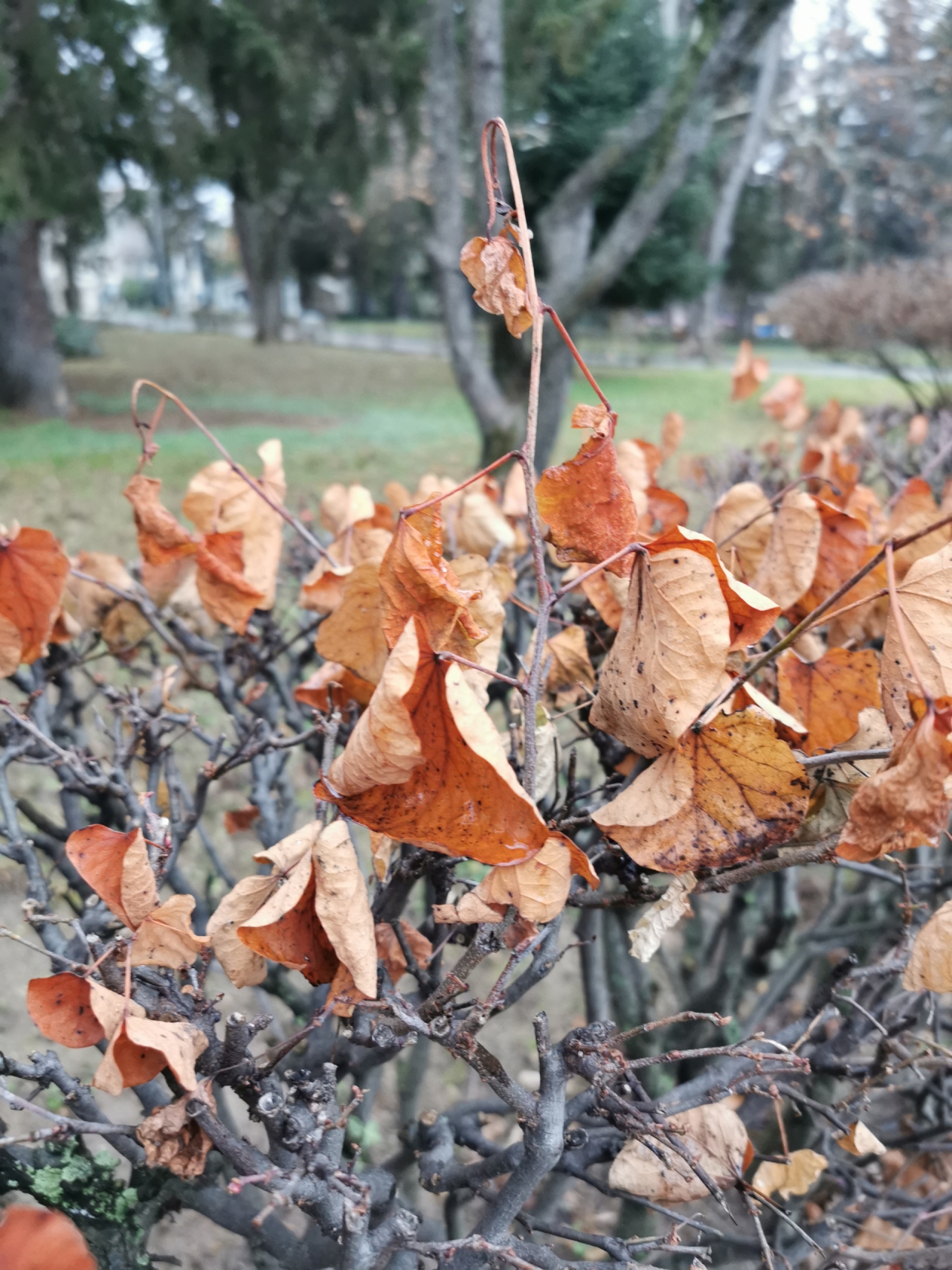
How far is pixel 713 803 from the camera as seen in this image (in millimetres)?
704

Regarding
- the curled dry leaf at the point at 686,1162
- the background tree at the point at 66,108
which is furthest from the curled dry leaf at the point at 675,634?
the background tree at the point at 66,108

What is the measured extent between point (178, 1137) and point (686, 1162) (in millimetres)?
479

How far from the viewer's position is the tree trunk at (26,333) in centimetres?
949

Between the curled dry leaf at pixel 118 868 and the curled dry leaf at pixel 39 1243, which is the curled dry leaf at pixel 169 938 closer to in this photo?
→ the curled dry leaf at pixel 118 868

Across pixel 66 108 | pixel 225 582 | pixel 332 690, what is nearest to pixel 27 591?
pixel 225 582

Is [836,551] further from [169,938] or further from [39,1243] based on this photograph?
[39,1243]

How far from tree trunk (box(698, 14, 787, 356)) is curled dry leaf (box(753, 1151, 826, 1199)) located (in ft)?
58.2

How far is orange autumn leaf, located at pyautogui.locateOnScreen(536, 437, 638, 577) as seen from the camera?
0.69m

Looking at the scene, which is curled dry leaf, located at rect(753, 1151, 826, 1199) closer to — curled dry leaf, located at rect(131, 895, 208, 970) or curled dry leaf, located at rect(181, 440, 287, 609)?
curled dry leaf, located at rect(131, 895, 208, 970)

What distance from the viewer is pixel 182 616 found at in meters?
1.49

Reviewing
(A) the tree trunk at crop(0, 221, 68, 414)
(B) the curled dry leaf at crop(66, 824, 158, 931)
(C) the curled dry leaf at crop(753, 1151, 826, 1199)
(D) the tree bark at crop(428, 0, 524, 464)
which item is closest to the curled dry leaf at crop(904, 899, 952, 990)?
(C) the curled dry leaf at crop(753, 1151, 826, 1199)

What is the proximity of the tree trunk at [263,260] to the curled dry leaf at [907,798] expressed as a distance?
66.1 feet

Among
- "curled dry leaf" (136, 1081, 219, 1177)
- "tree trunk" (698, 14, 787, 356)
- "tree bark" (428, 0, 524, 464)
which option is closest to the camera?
"curled dry leaf" (136, 1081, 219, 1177)

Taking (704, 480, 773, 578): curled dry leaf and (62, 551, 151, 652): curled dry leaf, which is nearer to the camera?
(704, 480, 773, 578): curled dry leaf
